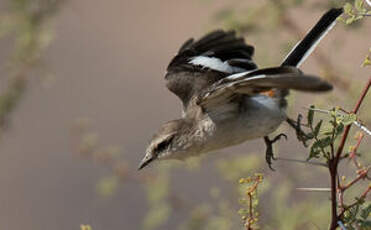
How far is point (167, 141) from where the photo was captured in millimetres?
3371

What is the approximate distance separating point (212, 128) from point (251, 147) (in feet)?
9.57

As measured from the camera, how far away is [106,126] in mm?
8367

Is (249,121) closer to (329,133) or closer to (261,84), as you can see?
(261,84)

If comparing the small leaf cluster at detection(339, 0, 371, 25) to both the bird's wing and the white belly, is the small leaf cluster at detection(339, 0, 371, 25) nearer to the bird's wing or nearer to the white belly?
the bird's wing

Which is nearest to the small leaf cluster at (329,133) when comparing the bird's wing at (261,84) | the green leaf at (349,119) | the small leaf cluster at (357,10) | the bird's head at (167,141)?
the green leaf at (349,119)

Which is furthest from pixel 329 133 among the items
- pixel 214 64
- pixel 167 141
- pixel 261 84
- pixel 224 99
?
pixel 214 64

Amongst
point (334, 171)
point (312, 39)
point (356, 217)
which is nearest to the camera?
point (334, 171)

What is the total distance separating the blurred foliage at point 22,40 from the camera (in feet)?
14.7

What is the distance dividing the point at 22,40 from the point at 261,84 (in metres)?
2.39

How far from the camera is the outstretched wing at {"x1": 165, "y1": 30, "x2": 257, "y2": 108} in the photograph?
3.59 m

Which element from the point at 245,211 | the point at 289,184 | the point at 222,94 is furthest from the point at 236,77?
the point at 289,184

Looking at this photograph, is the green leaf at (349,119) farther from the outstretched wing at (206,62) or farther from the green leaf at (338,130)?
the outstretched wing at (206,62)

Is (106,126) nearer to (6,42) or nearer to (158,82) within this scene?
(158,82)

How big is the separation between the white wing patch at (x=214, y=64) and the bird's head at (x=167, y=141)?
37 cm
